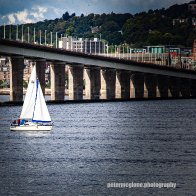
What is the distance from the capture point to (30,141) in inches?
3499

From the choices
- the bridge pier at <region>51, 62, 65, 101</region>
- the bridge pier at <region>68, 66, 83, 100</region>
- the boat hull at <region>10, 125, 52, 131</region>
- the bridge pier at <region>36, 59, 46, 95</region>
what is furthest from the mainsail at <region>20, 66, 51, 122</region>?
the bridge pier at <region>68, 66, 83, 100</region>

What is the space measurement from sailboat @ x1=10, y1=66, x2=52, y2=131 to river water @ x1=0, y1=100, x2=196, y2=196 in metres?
0.96

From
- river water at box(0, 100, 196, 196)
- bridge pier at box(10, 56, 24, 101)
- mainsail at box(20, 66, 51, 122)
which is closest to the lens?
river water at box(0, 100, 196, 196)

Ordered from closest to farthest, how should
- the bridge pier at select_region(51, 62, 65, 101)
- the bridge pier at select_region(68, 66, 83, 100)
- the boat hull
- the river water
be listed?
the river water
the boat hull
the bridge pier at select_region(51, 62, 65, 101)
the bridge pier at select_region(68, 66, 83, 100)

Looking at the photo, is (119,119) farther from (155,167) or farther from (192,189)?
(192,189)

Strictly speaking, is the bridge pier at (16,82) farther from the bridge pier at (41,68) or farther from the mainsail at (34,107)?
the mainsail at (34,107)

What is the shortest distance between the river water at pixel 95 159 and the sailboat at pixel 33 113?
0.96 m

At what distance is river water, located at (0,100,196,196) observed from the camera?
58344 mm

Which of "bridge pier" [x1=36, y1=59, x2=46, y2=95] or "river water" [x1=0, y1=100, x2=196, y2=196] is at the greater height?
"bridge pier" [x1=36, y1=59, x2=46, y2=95]

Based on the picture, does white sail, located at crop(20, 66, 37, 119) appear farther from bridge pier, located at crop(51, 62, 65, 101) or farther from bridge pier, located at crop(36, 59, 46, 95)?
bridge pier, located at crop(51, 62, 65, 101)

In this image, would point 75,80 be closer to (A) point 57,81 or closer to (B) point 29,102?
(A) point 57,81

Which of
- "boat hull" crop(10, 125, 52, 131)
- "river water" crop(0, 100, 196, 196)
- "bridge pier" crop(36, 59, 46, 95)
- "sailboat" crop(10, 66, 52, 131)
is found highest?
"bridge pier" crop(36, 59, 46, 95)

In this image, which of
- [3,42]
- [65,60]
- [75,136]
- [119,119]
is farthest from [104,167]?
[65,60]

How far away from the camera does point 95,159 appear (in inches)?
2862
